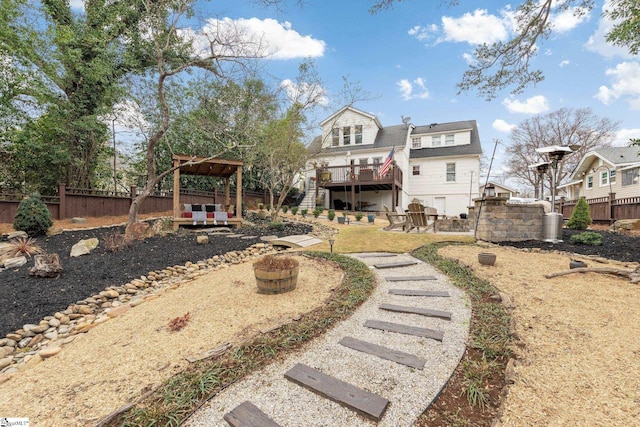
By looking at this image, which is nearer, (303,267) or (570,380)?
(570,380)

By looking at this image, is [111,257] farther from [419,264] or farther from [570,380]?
[570,380]

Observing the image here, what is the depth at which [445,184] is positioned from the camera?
1780 cm

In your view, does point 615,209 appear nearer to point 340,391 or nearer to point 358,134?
point 358,134

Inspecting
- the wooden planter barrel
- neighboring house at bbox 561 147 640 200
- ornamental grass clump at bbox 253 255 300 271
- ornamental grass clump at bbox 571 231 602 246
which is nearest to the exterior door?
neighboring house at bbox 561 147 640 200

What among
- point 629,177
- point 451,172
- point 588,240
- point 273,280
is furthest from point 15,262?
point 629,177

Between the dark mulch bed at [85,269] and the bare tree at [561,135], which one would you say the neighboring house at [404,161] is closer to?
the bare tree at [561,135]

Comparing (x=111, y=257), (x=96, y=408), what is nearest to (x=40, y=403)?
(x=96, y=408)

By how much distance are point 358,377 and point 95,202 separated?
12119 mm

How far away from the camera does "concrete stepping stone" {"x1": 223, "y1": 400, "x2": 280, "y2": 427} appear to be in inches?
61.1

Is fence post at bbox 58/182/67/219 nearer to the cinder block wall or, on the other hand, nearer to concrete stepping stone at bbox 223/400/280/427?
concrete stepping stone at bbox 223/400/280/427

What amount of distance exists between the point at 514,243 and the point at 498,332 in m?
5.27

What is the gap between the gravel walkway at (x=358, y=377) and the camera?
1.61 m

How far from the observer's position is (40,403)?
195cm

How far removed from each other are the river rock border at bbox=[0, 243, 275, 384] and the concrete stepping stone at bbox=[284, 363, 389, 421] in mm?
2887
